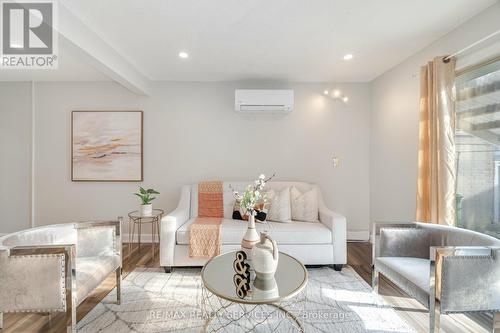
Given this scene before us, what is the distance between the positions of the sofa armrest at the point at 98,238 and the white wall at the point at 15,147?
2.60m

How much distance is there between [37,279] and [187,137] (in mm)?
2553

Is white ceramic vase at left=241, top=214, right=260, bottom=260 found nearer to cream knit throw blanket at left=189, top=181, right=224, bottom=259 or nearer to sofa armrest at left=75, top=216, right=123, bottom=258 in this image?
cream knit throw blanket at left=189, top=181, right=224, bottom=259

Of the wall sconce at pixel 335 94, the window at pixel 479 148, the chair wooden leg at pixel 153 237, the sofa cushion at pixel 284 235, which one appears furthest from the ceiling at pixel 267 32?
the chair wooden leg at pixel 153 237

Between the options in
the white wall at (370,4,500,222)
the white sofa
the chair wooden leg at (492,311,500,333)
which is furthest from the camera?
the white sofa

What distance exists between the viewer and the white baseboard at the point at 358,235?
12.6 ft

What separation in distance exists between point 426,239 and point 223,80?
123 inches

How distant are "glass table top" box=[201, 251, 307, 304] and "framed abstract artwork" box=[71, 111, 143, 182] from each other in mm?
2501

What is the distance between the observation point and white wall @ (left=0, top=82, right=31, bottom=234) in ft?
12.4

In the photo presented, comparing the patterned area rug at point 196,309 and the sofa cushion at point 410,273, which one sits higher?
the sofa cushion at point 410,273

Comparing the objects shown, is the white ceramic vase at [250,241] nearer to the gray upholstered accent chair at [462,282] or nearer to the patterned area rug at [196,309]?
the patterned area rug at [196,309]

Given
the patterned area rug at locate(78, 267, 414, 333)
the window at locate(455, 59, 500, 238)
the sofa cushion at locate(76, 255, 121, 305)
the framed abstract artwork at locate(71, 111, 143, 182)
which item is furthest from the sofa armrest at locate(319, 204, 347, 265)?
the framed abstract artwork at locate(71, 111, 143, 182)

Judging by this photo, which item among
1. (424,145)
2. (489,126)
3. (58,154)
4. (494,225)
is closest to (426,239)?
(494,225)

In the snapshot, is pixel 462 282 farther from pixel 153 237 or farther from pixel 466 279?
pixel 153 237

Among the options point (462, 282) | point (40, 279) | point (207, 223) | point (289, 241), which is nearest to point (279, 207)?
point (289, 241)
